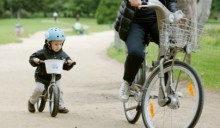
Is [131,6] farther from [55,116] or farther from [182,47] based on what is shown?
[55,116]

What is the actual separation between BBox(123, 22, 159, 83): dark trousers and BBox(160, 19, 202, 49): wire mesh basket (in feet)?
1.98

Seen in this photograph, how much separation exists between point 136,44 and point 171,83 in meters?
0.65

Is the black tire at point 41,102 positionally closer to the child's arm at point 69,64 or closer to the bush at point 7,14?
the child's arm at point 69,64

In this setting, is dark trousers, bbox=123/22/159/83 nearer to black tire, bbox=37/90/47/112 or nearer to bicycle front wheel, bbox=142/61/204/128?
bicycle front wheel, bbox=142/61/204/128

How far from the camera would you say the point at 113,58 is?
1781cm

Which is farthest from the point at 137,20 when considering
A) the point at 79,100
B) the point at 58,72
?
the point at 79,100

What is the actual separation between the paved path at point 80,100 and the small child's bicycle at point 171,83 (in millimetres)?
440

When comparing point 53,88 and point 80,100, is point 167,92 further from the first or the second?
point 80,100

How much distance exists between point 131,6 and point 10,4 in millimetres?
80683

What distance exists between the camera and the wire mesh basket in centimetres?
478

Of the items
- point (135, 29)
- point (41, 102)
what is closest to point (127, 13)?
point (135, 29)

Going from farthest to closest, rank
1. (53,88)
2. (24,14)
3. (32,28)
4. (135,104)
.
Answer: (24,14), (32,28), (53,88), (135,104)

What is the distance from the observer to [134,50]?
548 centimetres

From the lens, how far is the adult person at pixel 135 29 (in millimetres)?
5543
